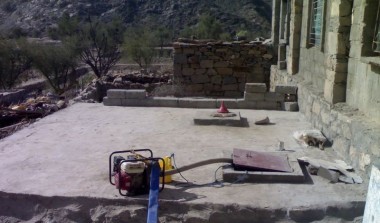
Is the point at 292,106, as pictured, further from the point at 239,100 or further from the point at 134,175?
the point at 134,175

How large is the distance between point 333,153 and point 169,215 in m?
2.87

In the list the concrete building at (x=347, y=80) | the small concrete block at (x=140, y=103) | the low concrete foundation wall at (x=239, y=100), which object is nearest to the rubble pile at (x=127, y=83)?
the low concrete foundation wall at (x=239, y=100)

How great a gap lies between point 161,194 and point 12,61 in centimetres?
2191

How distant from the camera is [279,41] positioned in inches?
497

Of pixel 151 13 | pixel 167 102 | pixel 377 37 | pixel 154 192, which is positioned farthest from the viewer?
pixel 151 13

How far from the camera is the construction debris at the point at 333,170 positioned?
4.75m

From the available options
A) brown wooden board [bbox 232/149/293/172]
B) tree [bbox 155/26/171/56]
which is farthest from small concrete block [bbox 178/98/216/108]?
tree [bbox 155/26/171/56]

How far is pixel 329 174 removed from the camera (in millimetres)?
4844

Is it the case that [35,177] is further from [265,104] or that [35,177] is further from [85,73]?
[85,73]

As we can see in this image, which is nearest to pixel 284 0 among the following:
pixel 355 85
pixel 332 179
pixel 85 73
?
pixel 355 85

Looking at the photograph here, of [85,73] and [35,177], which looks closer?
[35,177]

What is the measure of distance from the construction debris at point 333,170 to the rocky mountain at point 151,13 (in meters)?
30.3

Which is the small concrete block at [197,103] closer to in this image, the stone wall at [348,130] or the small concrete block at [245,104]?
the small concrete block at [245,104]

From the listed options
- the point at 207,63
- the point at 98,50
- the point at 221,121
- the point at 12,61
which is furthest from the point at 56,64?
the point at 221,121
